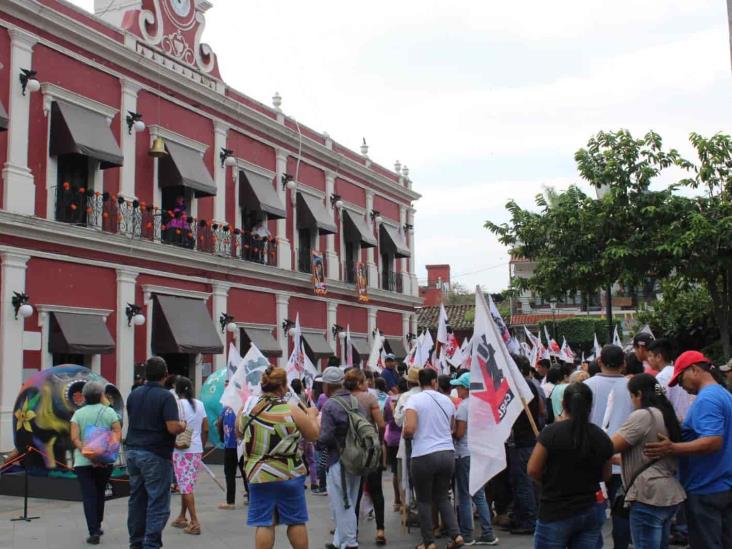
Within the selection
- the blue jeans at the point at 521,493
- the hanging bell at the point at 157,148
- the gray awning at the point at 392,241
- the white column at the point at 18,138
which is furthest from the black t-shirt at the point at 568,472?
the gray awning at the point at 392,241

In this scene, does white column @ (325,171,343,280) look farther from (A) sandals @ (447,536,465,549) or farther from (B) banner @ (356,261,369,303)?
(A) sandals @ (447,536,465,549)

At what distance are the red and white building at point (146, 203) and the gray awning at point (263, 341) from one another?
5 centimetres

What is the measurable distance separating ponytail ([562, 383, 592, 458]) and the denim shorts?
97.2 inches

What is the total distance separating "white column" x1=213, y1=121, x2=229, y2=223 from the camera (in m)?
21.4

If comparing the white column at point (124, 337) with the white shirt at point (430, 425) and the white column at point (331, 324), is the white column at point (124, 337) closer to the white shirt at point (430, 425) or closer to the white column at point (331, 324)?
the white column at point (331, 324)

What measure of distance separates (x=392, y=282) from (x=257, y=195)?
972 centimetres

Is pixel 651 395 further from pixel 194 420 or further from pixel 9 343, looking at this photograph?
pixel 9 343

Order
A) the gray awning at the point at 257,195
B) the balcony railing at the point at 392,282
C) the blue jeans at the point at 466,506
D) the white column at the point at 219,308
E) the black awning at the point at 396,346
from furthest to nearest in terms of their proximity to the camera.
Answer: the balcony railing at the point at 392,282
the black awning at the point at 396,346
the gray awning at the point at 257,195
the white column at the point at 219,308
the blue jeans at the point at 466,506

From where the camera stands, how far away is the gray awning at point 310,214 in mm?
24953

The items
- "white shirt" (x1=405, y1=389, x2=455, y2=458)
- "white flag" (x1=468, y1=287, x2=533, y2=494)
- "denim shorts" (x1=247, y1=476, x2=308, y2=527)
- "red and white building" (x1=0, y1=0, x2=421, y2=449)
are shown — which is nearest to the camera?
"denim shorts" (x1=247, y1=476, x2=308, y2=527)

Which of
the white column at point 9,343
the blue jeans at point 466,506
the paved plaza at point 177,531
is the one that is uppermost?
the white column at point 9,343

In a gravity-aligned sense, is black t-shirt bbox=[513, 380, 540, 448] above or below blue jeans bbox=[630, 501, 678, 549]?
above

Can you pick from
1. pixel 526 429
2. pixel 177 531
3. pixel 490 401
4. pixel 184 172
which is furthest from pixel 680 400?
pixel 184 172

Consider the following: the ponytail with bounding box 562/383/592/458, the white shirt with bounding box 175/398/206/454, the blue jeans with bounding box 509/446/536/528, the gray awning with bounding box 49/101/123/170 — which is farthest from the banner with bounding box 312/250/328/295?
the ponytail with bounding box 562/383/592/458
